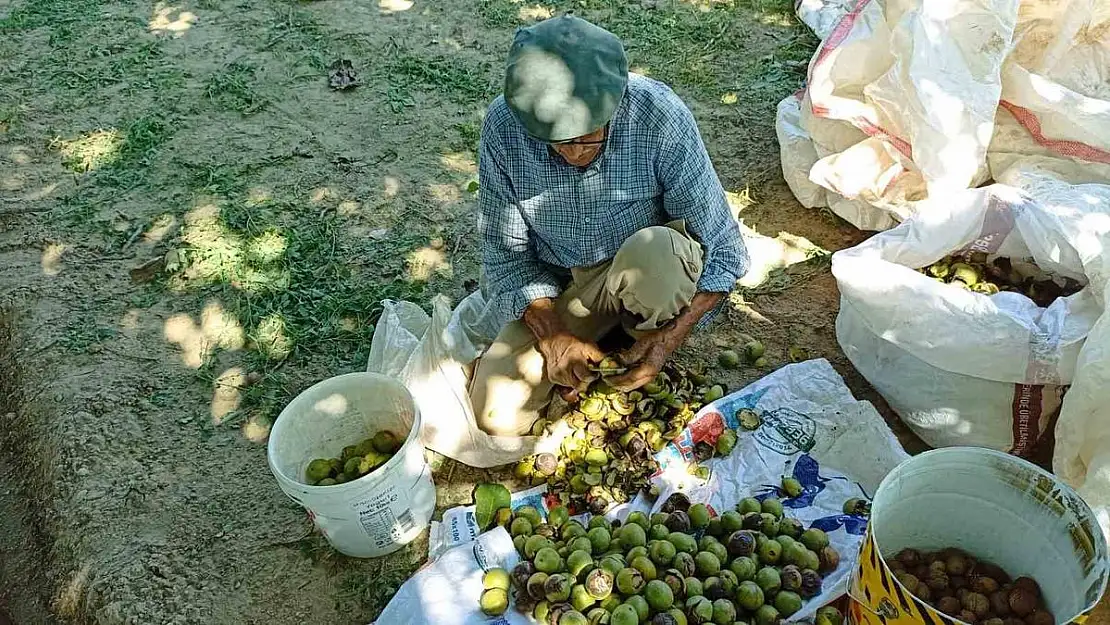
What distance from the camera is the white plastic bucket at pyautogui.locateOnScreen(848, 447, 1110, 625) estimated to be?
5.49ft

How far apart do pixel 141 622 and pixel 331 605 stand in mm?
553

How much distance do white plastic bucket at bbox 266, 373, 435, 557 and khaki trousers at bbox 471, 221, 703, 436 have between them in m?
0.30

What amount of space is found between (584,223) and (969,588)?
1.39 m

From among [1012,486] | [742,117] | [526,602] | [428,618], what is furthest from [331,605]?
[742,117]

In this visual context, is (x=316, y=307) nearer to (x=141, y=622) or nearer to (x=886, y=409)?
(x=141, y=622)

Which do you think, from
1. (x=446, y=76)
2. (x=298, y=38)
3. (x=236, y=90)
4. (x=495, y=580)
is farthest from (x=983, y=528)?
(x=298, y=38)

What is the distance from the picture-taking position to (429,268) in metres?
3.40

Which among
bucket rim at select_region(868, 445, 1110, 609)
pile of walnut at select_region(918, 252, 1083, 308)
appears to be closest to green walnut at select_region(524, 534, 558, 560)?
bucket rim at select_region(868, 445, 1110, 609)

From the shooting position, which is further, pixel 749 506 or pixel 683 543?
pixel 749 506

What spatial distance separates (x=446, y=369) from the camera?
2633 millimetres

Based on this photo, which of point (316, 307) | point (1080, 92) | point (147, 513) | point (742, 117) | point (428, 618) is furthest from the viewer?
point (742, 117)

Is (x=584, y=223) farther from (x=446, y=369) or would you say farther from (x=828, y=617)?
(x=828, y=617)

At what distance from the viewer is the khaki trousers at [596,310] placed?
7.25 ft

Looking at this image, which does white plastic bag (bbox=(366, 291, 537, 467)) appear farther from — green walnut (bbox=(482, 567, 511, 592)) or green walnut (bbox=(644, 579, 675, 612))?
green walnut (bbox=(644, 579, 675, 612))
